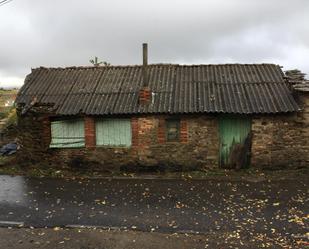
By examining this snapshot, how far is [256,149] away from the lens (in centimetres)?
1468

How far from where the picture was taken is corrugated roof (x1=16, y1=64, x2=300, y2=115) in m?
14.8

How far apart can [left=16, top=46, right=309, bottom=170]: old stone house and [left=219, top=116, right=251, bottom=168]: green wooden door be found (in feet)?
0.12

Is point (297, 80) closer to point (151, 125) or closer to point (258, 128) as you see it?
point (258, 128)

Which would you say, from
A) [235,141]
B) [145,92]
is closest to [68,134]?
[145,92]

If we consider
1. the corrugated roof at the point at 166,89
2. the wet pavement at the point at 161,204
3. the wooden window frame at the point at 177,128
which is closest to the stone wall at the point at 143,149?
the wooden window frame at the point at 177,128

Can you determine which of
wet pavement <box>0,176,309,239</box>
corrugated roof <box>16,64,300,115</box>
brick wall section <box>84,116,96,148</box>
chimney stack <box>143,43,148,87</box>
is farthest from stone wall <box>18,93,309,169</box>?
chimney stack <box>143,43,148,87</box>

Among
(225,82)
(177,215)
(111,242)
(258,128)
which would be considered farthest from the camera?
(225,82)

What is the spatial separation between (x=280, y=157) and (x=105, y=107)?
6.94 m

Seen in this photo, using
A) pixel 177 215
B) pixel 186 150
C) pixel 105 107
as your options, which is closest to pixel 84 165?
pixel 105 107

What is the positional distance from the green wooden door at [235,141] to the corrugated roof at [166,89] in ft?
2.08

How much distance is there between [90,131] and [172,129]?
322 cm

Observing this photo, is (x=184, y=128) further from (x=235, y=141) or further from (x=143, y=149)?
(x=235, y=141)

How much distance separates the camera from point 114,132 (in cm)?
1520

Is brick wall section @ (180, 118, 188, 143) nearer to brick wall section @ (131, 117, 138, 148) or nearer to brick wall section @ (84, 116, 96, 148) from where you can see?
brick wall section @ (131, 117, 138, 148)
